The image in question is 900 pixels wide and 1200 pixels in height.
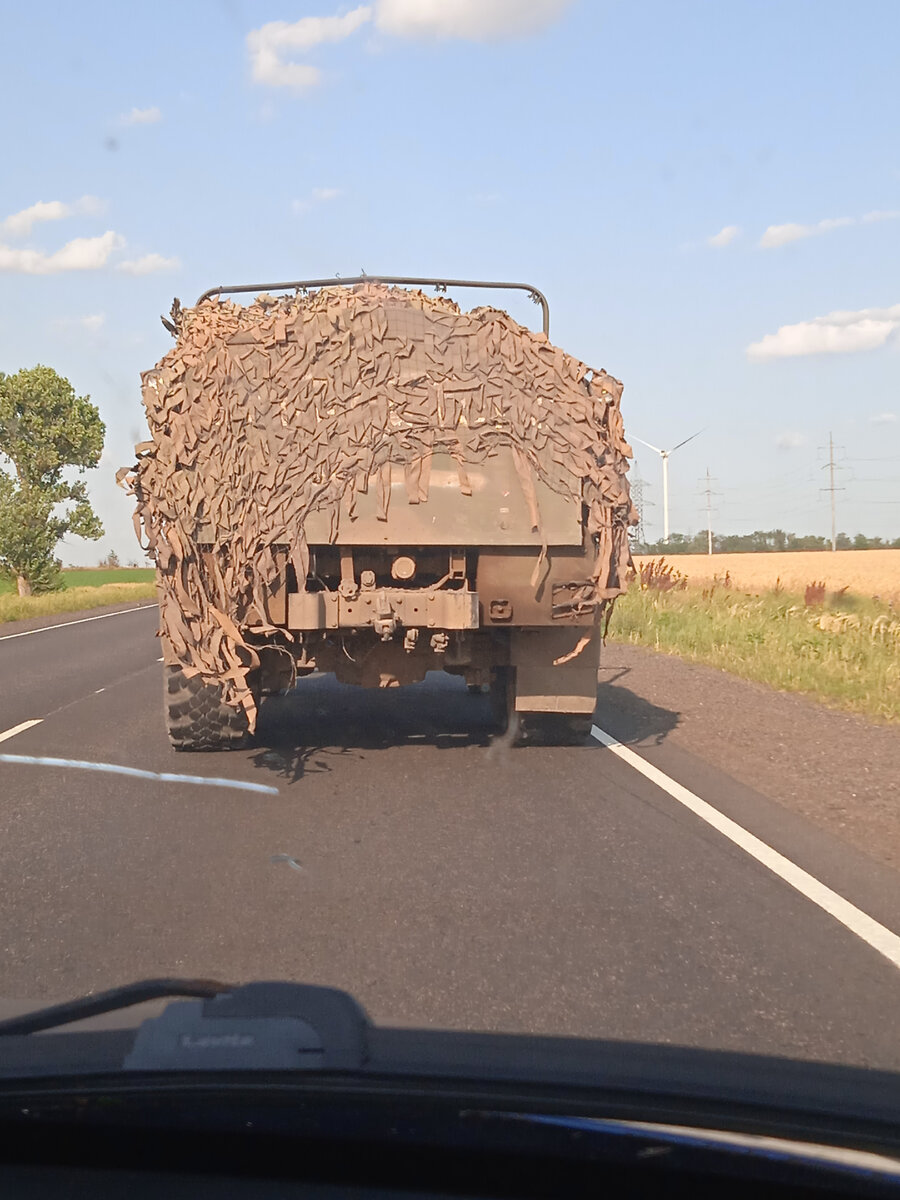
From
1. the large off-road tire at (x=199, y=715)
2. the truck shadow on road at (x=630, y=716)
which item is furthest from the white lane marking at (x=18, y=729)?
the truck shadow on road at (x=630, y=716)

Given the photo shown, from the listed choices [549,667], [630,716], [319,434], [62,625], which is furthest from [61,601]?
[319,434]

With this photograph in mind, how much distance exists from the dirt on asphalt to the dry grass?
2180 cm

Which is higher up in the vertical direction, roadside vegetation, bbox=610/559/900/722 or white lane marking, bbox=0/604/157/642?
roadside vegetation, bbox=610/559/900/722

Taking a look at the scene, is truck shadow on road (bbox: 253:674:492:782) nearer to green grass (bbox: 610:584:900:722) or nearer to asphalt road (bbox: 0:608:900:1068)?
asphalt road (bbox: 0:608:900:1068)

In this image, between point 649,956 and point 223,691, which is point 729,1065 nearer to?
point 649,956

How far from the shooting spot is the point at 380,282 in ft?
31.1

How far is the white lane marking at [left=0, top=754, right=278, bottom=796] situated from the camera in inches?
314

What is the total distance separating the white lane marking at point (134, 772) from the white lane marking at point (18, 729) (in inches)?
36.0

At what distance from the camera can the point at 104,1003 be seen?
3078 mm

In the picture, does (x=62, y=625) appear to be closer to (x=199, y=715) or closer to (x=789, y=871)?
(x=199, y=715)

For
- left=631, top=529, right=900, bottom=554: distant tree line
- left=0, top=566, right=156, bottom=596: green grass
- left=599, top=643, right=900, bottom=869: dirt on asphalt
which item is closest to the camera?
left=599, top=643, right=900, bottom=869: dirt on asphalt

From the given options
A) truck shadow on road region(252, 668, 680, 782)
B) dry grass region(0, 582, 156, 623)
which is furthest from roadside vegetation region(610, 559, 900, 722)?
dry grass region(0, 582, 156, 623)

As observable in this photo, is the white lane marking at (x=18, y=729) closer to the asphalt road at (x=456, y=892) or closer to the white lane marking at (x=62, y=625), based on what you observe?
the asphalt road at (x=456, y=892)

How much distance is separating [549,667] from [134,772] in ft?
9.22
